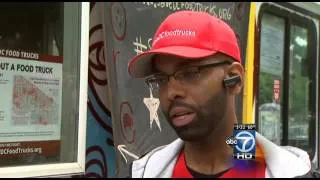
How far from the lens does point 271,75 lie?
3.98 metres

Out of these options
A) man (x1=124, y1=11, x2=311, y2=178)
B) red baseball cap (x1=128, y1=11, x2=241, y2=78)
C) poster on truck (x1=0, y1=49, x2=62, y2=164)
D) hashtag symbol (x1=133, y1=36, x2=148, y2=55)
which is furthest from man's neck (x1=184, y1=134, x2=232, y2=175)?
hashtag symbol (x1=133, y1=36, x2=148, y2=55)

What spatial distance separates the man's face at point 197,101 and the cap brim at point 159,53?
2cm

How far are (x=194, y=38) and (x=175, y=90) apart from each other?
127mm

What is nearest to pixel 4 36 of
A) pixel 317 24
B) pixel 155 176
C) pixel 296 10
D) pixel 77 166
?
pixel 77 166

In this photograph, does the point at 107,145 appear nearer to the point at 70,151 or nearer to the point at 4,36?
the point at 70,151

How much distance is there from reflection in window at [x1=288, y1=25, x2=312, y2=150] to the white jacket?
2.98m

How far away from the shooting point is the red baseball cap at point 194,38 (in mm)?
1194

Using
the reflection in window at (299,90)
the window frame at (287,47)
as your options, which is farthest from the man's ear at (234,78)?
the reflection in window at (299,90)

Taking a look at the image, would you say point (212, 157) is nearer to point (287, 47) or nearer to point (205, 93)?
point (205, 93)

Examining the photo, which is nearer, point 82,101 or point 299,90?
point 82,101

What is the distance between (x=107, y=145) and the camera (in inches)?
112

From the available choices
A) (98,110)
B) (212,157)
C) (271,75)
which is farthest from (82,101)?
(271,75)

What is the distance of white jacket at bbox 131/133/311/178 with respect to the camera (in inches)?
48.9

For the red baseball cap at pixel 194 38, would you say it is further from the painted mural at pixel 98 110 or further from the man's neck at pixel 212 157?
the painted mural at pixel 98 110
